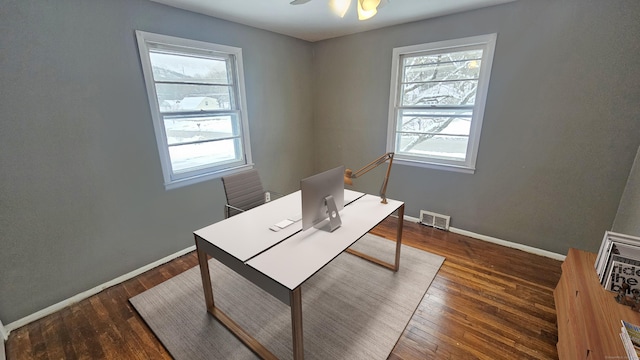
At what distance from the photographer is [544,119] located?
7.92 feet

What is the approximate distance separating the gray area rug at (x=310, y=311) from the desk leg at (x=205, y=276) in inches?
3.1

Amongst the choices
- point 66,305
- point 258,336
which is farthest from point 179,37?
point 258,336

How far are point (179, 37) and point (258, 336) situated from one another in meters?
2.71

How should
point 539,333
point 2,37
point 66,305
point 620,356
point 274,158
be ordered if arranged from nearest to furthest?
point 620,356 → point 2,37 → point 539,333 → point 66,305 → point 274,158

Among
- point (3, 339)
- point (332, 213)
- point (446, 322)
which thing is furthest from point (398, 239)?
point (3, 339)

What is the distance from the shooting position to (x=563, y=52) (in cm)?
223

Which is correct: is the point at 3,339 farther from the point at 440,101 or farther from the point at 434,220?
the point at 440,101

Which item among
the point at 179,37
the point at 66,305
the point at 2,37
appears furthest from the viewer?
the point at 179,37

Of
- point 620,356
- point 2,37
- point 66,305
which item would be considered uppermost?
point 2,37

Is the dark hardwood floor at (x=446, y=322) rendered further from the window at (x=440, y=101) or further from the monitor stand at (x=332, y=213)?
the window at (x=440, y=101)

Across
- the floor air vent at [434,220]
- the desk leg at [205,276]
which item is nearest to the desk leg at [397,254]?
the floor air vent at [434,220]

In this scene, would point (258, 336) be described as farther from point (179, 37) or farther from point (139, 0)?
point (139, 0)

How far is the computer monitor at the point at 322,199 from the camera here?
165 centimetres

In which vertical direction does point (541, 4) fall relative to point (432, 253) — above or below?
above
